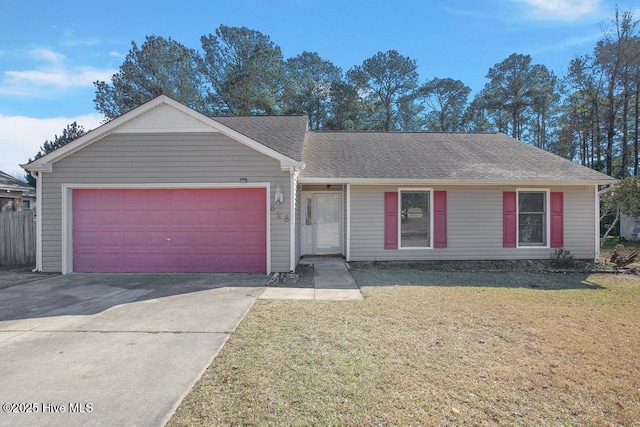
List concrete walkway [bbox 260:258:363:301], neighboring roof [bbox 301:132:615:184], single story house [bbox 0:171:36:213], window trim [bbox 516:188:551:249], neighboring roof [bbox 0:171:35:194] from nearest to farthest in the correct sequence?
concrete walkway [bbox 260:258:363:301] → neighboring roof [bbox 301:132:615:184] → window trim [bbox 516:188:551:249] → neighboring roof [bbox 0:171:35:194] → single story house [bbox 0:171:36:213]

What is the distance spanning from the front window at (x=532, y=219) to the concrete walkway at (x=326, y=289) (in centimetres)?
558

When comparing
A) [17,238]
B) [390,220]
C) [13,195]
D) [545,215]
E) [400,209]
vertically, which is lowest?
[17,238]

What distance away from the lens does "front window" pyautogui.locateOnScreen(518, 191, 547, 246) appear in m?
10.3

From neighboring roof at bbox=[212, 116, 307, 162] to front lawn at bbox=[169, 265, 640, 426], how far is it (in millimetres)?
4525

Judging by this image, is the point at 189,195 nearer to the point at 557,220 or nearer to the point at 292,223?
the point at 292,223

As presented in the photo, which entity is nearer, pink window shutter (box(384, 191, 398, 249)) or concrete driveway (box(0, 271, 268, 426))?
concrete driveway (box(0, 271, 268, 426))

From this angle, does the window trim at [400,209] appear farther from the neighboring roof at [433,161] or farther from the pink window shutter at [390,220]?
the neighboring roof at [433,161]

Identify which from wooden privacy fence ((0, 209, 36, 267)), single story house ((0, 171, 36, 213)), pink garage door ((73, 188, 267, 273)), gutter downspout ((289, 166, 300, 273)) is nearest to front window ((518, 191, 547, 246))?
gutter downspout ((289, 166, 300, 273))

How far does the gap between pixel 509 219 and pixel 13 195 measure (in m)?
18.9

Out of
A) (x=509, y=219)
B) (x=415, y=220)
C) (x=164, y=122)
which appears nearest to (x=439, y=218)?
(x=415, y=220)

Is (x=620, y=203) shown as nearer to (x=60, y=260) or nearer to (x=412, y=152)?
(x=412, y=152)

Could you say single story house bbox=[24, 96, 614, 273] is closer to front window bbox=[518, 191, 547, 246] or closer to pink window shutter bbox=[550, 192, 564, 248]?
pink window shutter bbox=[550, 192, 564, 248]

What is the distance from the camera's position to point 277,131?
11.3m

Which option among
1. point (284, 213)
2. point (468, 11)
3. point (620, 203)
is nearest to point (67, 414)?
point (284, 213)
